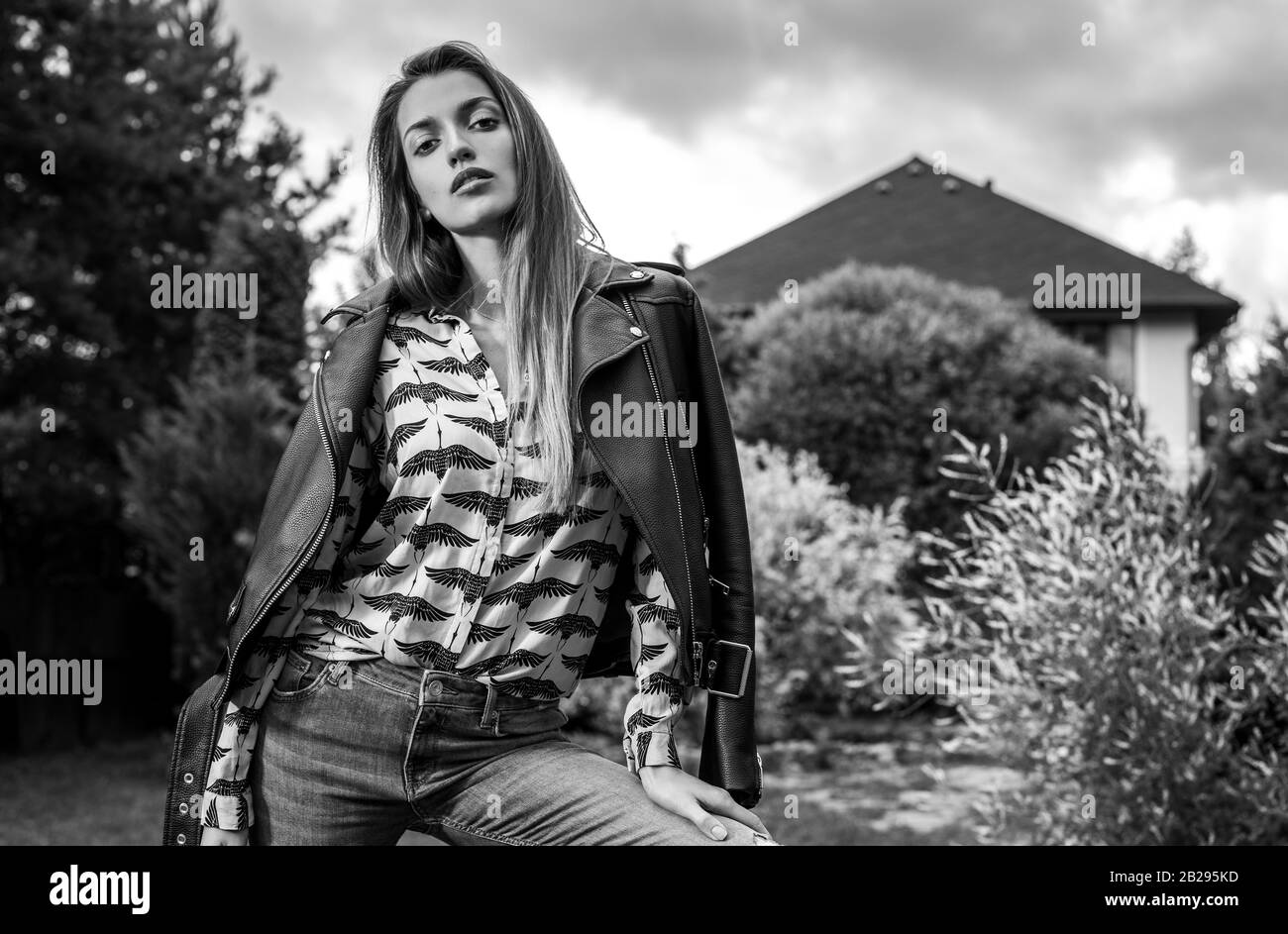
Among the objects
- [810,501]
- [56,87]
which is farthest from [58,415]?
[810,501]

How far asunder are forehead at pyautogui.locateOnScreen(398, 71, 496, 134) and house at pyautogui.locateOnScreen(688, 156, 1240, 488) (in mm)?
14746

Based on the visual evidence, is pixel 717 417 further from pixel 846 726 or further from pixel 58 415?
pixel 58 415

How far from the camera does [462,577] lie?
195 cm

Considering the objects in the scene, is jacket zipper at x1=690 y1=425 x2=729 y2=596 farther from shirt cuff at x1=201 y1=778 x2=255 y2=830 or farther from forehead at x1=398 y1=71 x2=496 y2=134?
shirt cuff at x1=201 y1=778 x2=255 y2=830

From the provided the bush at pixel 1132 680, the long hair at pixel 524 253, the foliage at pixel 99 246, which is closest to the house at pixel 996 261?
the foliage at pixel 99 246

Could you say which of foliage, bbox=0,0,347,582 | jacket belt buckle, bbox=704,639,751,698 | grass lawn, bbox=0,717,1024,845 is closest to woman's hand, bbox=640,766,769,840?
jacket belt buckle, bbox=704,639,751,698

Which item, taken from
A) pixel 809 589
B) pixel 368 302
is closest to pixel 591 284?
pixel 368 302

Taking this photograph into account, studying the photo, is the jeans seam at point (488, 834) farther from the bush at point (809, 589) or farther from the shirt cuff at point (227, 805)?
the bush at point (809, 589)

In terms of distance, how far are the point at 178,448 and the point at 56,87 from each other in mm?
6683

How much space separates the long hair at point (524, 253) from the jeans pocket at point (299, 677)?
453 mm

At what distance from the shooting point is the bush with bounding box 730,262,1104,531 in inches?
486

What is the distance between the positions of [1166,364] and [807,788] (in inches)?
543
